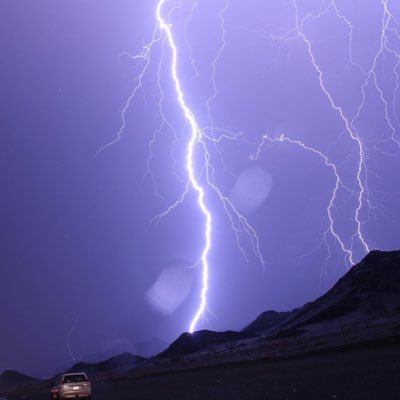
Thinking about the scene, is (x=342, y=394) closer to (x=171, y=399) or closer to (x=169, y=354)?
(x=171, y=399)

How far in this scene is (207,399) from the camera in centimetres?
1251

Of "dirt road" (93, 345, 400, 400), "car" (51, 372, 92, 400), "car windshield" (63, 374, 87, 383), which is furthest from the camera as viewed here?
"car windshield" (63, 374, 87, 383)

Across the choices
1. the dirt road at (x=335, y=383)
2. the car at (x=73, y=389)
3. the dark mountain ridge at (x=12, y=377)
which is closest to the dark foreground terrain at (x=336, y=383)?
the dirt road at (x=335, y=383)

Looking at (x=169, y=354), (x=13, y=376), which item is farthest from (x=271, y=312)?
(x=13, y=376)

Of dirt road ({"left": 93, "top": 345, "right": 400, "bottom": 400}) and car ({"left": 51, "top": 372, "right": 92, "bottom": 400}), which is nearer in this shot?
dirt road ({"left": 93, "top": 345, "right": 400, "bottom": 400})

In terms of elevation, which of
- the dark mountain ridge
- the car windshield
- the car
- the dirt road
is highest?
the dark mountain ridge

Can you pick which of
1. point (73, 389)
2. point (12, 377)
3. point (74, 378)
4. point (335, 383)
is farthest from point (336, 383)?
point (12, 377)

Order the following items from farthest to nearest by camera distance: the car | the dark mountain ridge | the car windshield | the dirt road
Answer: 1. the dark mountain ridge
2. the car windshield
3. the car
4. the dirt road

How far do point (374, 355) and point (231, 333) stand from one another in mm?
64524

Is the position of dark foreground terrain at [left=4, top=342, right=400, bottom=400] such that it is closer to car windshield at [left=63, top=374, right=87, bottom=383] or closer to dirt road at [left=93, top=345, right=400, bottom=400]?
dirt road at [left=93, top=345, right=400, bottom=400]

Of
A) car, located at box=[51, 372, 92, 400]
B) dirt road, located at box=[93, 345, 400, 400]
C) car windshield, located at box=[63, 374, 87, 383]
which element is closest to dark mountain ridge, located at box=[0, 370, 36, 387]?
car windshield, located at box=[63, 374, 87, 383]

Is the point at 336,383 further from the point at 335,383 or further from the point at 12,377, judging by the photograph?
the point at 12,377

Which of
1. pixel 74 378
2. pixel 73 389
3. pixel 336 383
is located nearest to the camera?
pixel 336 383

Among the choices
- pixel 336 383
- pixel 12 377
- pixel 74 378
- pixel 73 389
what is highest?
pixel 12 377
